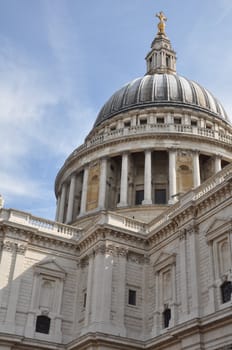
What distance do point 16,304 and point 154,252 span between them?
909 cm

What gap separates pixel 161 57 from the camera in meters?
59.0

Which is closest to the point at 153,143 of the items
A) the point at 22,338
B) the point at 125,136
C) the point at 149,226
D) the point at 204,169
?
the point at 125,136

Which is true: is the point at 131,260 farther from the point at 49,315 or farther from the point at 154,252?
the point at 49,315

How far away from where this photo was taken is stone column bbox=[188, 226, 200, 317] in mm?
24500

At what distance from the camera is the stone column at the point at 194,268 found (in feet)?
80.4

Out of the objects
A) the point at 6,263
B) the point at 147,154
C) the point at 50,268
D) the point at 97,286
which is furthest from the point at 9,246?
the point at 147,154

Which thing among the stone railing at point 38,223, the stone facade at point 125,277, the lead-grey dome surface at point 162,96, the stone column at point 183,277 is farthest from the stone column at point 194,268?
the lead-grey dome surface at point 162,96

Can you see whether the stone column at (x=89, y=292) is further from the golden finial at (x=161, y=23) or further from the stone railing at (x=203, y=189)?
the golden finial at (x=161, y=23)

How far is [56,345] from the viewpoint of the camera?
28469 mm

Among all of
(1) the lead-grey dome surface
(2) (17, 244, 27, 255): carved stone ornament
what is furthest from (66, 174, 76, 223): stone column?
(2) (17, 244, 27, 255): carved stone ornament

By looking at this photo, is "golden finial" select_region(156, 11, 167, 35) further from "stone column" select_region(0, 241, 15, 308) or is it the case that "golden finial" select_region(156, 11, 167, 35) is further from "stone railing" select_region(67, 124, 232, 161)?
"stone column" select_region(0, 241, 15, 308)

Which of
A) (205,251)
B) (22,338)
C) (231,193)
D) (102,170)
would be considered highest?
(102,170)

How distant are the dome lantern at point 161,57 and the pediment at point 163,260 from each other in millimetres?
32225

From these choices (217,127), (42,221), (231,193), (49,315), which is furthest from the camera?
(217,127)
